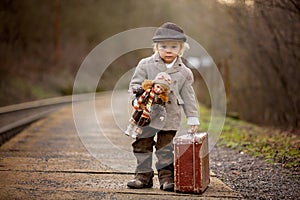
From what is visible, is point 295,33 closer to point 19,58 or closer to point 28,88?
point 28,88

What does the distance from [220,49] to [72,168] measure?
402 inches

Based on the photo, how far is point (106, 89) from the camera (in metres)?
42.1

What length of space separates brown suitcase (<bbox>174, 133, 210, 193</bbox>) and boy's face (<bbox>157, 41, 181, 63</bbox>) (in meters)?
0.86

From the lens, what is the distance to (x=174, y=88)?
16.2 feet

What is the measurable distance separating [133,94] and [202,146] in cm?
87

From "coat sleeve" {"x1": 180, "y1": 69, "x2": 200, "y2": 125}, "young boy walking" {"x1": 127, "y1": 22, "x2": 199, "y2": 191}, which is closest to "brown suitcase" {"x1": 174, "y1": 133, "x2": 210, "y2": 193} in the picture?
"young boy walking" {"x1": 127, "y1": 22, "x2": 199, "y2": 191}

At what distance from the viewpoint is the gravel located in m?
4.72

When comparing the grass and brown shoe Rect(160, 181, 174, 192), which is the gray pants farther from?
the grass

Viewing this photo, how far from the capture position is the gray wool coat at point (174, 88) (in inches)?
194

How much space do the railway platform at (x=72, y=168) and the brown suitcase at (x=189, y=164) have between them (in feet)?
0.29

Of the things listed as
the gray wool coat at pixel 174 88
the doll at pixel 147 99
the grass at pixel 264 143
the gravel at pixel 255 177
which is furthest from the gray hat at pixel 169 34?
the grass at pixel 264 143

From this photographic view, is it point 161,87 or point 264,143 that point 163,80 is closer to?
point 161,87

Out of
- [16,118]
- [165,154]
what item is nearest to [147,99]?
[165,154]

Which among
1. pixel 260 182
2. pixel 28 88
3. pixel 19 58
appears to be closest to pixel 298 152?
pixel 260 182
